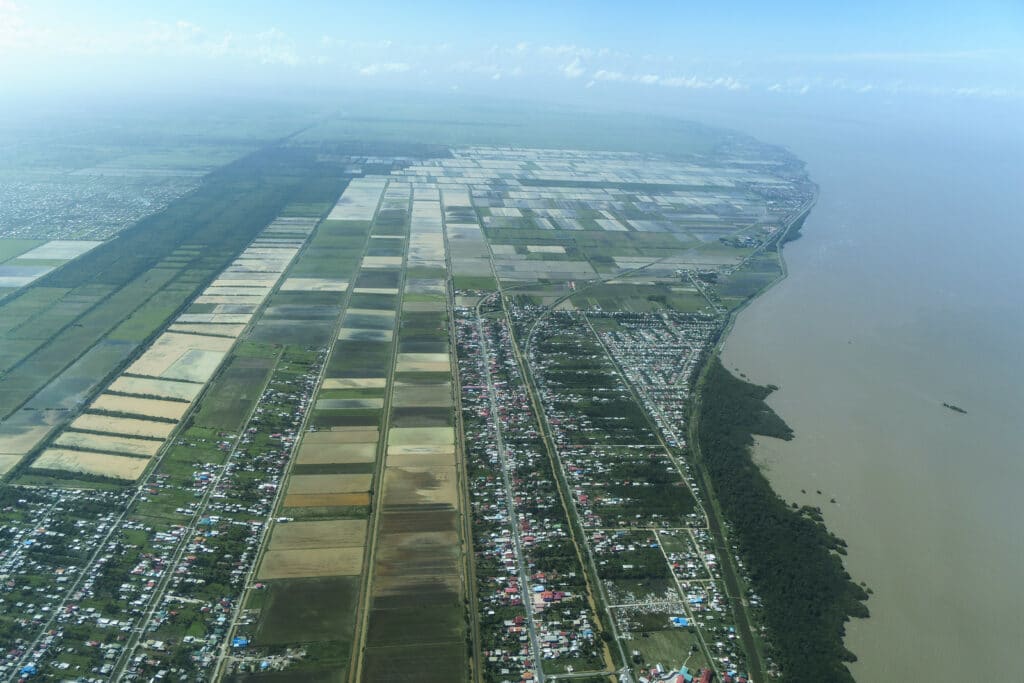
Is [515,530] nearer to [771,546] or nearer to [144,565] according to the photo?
[771,546]

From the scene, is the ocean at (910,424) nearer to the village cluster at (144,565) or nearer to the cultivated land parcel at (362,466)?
the cultivated land parcel at (362,466)

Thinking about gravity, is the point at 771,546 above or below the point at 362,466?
below

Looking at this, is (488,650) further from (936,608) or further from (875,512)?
(875,512)

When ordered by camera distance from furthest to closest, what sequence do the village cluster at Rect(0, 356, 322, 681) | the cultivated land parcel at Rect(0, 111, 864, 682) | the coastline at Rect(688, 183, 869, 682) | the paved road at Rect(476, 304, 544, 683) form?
the coastline at Rect(688, 183, 869, 682) → the cultivated land parcel at Rect(0, 111, 864, 682) → the paved road at Rect(476, 304, 544, 683) → the village cluster at Rect(0, 356, 322, 681)

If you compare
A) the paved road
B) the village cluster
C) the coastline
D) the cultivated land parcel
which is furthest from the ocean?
the village cluster

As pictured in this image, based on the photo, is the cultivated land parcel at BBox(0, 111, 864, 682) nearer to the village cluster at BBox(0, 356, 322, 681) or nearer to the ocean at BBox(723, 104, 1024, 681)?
the village cluster at BBox(0, 356, 322, 681)

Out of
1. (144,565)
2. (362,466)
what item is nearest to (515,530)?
(362,466)

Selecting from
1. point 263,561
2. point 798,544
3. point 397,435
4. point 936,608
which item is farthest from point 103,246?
point 936,608

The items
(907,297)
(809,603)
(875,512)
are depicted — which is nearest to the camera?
(809,603)
